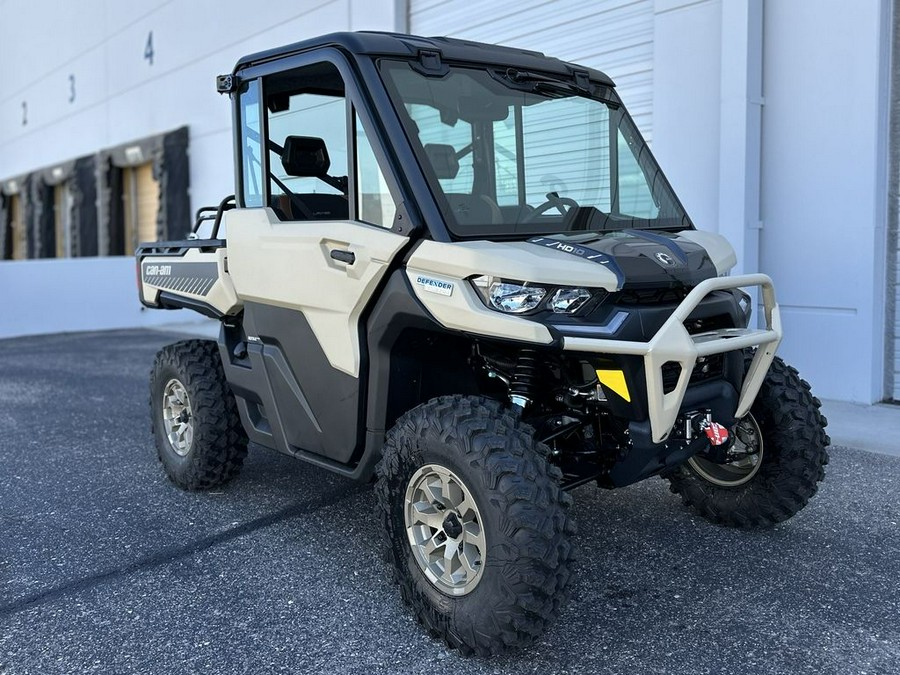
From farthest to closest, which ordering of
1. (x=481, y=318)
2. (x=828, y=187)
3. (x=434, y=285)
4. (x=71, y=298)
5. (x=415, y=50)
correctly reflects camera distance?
(x=71, y=298) < (x=828, y=187) < (x=415, y=50) < (x=434, y=285) < (x=481, y=318)

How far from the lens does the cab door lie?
3395 mm

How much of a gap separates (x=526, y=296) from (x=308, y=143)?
130cm

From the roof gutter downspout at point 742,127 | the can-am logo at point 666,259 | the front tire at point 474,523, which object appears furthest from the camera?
the roof gutter downspout at point 742,127

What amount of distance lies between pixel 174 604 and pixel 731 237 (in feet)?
17.1

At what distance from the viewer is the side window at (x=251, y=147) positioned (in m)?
3.96

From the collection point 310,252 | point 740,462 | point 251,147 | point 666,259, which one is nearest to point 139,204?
point 251,147

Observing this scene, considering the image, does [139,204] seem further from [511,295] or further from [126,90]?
[511,295]

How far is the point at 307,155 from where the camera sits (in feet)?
12.0

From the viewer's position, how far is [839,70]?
21.4 feet

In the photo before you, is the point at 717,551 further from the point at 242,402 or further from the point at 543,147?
the point at 242,402

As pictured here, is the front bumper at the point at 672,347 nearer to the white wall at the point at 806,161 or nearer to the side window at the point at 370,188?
the side window at the point at 370,188

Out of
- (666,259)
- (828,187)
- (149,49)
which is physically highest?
(149,49)

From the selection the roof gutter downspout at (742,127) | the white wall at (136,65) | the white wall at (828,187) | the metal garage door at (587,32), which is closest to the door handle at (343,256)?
the roof gutter downspout at (742,127)

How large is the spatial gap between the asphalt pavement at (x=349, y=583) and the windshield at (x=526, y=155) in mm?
1464
